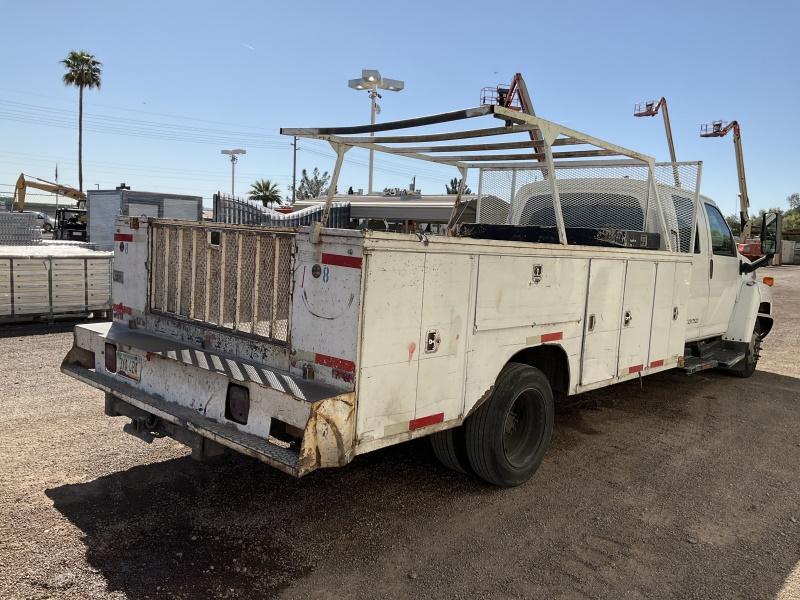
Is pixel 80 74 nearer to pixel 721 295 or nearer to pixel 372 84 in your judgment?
pixel 372 84

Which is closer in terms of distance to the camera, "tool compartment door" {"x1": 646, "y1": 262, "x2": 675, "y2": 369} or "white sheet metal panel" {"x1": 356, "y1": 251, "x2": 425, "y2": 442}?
"white sheet metal panel" {"x1": 356, "y1": 251, "x2": 425, "y2": 442}

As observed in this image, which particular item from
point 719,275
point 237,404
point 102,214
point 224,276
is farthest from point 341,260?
point 102,214

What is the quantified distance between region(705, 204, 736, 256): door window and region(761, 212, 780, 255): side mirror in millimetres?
357

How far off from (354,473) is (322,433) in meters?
1.68

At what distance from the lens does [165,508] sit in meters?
3.92

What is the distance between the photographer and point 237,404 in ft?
11.4

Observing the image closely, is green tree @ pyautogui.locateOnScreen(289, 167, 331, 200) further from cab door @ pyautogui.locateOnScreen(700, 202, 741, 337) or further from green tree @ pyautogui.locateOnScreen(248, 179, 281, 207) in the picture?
cab door @ pyautogui.locateOnScreen(700, 202, 741, 337)

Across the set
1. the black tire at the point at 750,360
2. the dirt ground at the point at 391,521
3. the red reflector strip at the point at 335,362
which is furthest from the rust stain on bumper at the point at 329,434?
the black tire at the point at 750,360

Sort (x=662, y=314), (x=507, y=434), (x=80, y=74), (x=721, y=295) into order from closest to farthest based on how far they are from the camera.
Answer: (x=507, y=434) < (x=662, y=314) < (x=721, y=295) < (x=80, y=74)

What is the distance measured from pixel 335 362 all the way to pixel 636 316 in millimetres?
3151

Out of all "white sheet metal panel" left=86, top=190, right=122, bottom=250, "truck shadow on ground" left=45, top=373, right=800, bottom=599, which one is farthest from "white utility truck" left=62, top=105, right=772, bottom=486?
"white sheet metal panel" left=86, top=190, right=122, bottom=250

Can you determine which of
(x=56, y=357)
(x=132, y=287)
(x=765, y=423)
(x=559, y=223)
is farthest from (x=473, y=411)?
(x=56, y=357)

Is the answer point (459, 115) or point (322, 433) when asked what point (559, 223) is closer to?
point (459, 115)

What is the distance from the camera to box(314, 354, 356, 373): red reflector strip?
3209 millimetres
